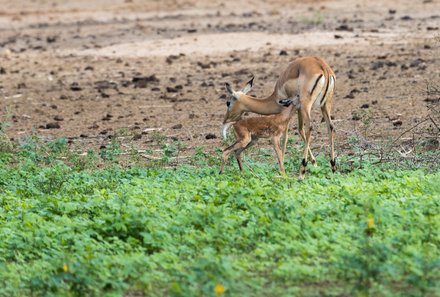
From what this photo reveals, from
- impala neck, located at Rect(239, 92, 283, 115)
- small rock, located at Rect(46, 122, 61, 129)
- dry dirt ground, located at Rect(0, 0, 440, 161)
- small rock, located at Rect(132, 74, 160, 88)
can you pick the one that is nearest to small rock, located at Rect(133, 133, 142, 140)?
dry dirt ground, located at Rect(0, 0, 440, 161)

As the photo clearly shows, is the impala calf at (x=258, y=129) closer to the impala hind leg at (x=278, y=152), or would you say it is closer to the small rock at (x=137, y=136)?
the impala hind leg at (x=278, y=152)

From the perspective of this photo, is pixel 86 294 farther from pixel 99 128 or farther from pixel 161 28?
pixel 161 28

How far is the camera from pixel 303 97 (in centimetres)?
1047

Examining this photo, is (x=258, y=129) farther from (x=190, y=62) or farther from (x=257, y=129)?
(x=190, y=62)

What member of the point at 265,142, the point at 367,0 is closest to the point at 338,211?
the point at 265,142

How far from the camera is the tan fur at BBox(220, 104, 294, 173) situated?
10.5 metres

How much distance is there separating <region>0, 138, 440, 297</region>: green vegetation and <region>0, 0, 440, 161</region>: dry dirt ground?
2.37 metres

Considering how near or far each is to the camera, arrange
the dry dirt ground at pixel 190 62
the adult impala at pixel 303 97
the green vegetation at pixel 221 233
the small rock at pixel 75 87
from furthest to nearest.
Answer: the small rock at pixel 75 87 → the dry dirt ground at pixel 190 62 → the adult impala at pixel 303 97 → the green vegetation at pixel 221 233

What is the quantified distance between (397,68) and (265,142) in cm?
420

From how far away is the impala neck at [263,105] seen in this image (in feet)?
35.9

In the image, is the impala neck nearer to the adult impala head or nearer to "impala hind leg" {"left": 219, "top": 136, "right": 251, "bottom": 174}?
the adult impala head

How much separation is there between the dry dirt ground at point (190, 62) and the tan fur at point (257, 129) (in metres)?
1.34

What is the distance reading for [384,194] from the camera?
8.79m

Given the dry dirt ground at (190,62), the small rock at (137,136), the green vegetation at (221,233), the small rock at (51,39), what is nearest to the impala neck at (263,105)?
the green vegetation at (221,233)
